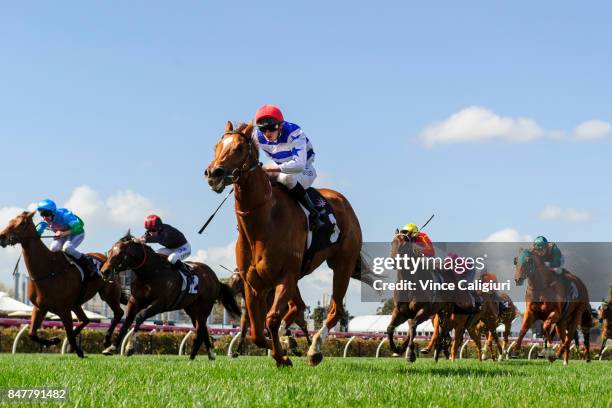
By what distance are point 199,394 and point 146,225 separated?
366 inches

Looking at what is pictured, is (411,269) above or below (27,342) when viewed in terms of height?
above

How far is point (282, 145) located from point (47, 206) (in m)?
6.40

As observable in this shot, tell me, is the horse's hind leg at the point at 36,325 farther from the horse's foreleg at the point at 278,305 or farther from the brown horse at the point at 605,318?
the brown horse at the point at 605,318

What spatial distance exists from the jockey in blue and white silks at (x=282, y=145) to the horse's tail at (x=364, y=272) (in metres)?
3.53

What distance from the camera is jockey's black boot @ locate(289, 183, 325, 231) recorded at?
7727mm

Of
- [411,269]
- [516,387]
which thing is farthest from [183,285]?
[516,387]

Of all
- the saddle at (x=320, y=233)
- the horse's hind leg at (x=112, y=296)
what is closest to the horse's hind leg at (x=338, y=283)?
the saddle at (x=320, y=233)

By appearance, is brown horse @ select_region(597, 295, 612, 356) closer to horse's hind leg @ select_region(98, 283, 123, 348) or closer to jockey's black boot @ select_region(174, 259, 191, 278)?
jockey's black boot @ select_region(174, 259, 191, 278)

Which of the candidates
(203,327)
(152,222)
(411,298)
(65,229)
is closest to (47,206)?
(65,229)

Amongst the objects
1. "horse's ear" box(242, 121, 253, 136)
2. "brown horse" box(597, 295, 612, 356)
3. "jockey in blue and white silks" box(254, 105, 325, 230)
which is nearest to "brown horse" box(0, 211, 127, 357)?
"jockey in blue and white silks" box(254, 105, 325, 230)

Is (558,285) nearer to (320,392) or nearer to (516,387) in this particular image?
(516,387)

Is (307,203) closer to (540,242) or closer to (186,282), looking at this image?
(186,282)

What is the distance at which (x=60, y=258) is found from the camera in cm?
1268

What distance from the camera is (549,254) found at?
1474 centimetres
